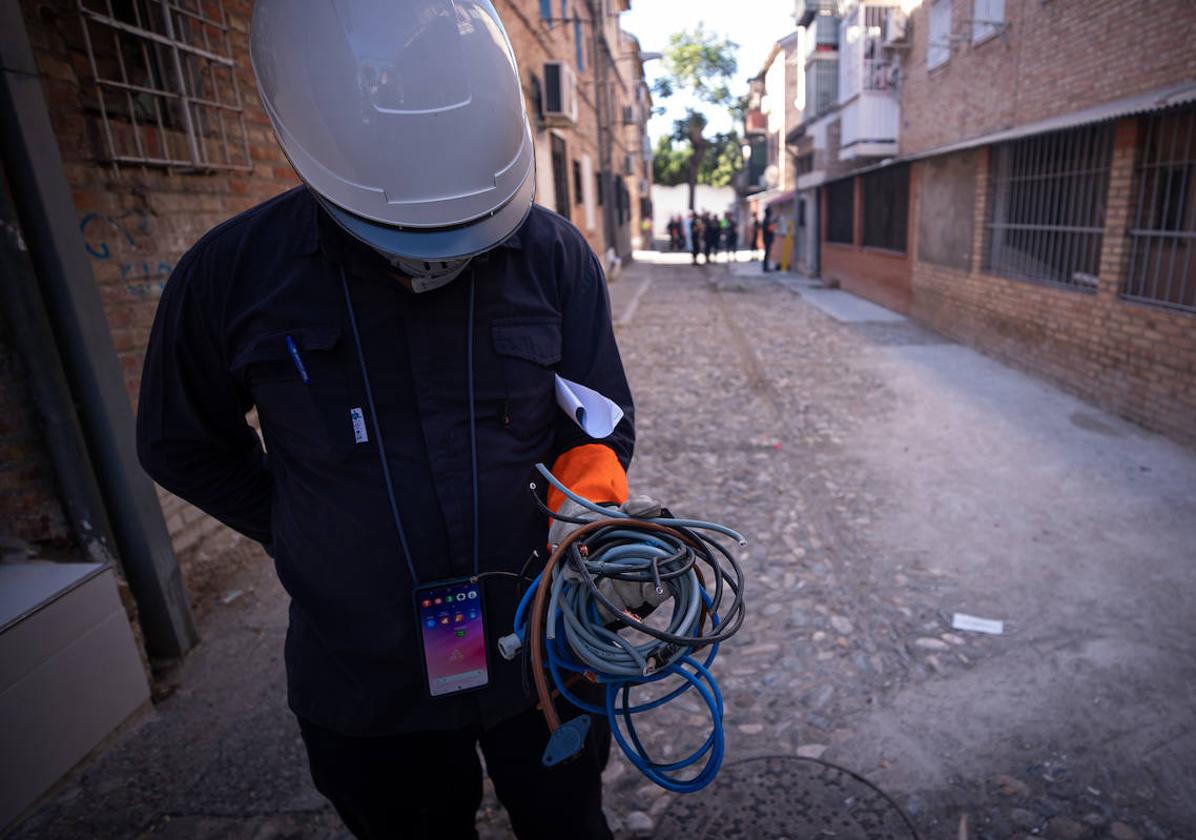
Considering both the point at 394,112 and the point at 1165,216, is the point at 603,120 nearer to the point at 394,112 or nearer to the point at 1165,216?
the point at 1165,216

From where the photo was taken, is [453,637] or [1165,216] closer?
[453,637]

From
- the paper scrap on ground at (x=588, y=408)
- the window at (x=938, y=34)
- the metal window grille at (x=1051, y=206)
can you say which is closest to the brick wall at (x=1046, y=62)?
the window at (x=938, y=34)

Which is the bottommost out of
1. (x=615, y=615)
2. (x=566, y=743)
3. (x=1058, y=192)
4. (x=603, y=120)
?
(x=566, y=743)

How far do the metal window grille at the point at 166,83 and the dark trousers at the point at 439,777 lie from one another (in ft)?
9.08

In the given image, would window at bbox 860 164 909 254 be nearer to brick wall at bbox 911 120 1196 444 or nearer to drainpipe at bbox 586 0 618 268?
brick wall at bbox 911 120 1196 444

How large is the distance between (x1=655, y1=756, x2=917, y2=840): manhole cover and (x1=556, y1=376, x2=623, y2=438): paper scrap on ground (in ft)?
5.30

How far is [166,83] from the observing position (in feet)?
11.1

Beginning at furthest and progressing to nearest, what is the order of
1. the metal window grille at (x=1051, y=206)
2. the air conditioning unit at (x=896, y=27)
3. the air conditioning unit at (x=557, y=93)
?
the air conditioning unit at (x=896, y=27), the air conditioning unit at (x=557, y=93), the metal window grille at (x=1051, y=206)

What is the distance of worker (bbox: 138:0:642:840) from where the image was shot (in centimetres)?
120

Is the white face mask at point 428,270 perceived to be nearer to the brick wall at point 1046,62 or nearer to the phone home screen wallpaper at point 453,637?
the phone home screen wallpaper at point 453,637

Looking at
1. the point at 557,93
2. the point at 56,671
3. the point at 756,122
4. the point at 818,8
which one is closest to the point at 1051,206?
the point at 557,93

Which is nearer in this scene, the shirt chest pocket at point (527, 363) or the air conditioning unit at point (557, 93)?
the shirt chest pocket at point (527, 363)

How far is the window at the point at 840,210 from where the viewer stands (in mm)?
16484

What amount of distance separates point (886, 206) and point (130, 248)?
13595mm
